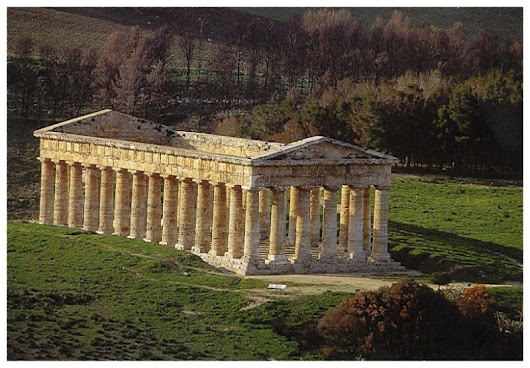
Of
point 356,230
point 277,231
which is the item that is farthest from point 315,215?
point 277,231

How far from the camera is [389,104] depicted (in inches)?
4742

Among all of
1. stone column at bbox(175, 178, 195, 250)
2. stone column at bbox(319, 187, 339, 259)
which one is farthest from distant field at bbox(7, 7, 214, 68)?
stone column at bbox(319, 187, 339, 259)

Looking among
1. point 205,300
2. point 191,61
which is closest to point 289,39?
point 191,61

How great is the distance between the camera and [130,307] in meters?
93.4

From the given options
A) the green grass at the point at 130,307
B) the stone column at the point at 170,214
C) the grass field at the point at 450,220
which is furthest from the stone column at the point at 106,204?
the green grass at the point at 130,307

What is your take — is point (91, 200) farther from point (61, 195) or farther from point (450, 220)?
point (450, 220)

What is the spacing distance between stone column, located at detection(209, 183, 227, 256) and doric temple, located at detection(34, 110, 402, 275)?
46mm

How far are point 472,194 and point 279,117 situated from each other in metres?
14.6

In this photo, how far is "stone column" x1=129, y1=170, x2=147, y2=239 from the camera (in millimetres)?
109438

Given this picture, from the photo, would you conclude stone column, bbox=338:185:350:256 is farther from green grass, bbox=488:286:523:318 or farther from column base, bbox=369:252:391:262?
green grass, bbox=488:286:523:318

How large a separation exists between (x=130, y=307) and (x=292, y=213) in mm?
13739

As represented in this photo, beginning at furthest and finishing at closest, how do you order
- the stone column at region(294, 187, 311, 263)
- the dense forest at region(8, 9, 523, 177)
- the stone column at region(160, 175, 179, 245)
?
the dense forest at region(8, 9, 523, 177) < the stone column at region(160, 175, 179, 245) < the stone column at region(294, 187, 311, 263)

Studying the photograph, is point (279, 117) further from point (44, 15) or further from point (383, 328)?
point (383, 328)

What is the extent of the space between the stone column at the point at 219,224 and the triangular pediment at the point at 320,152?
15.3 feet
